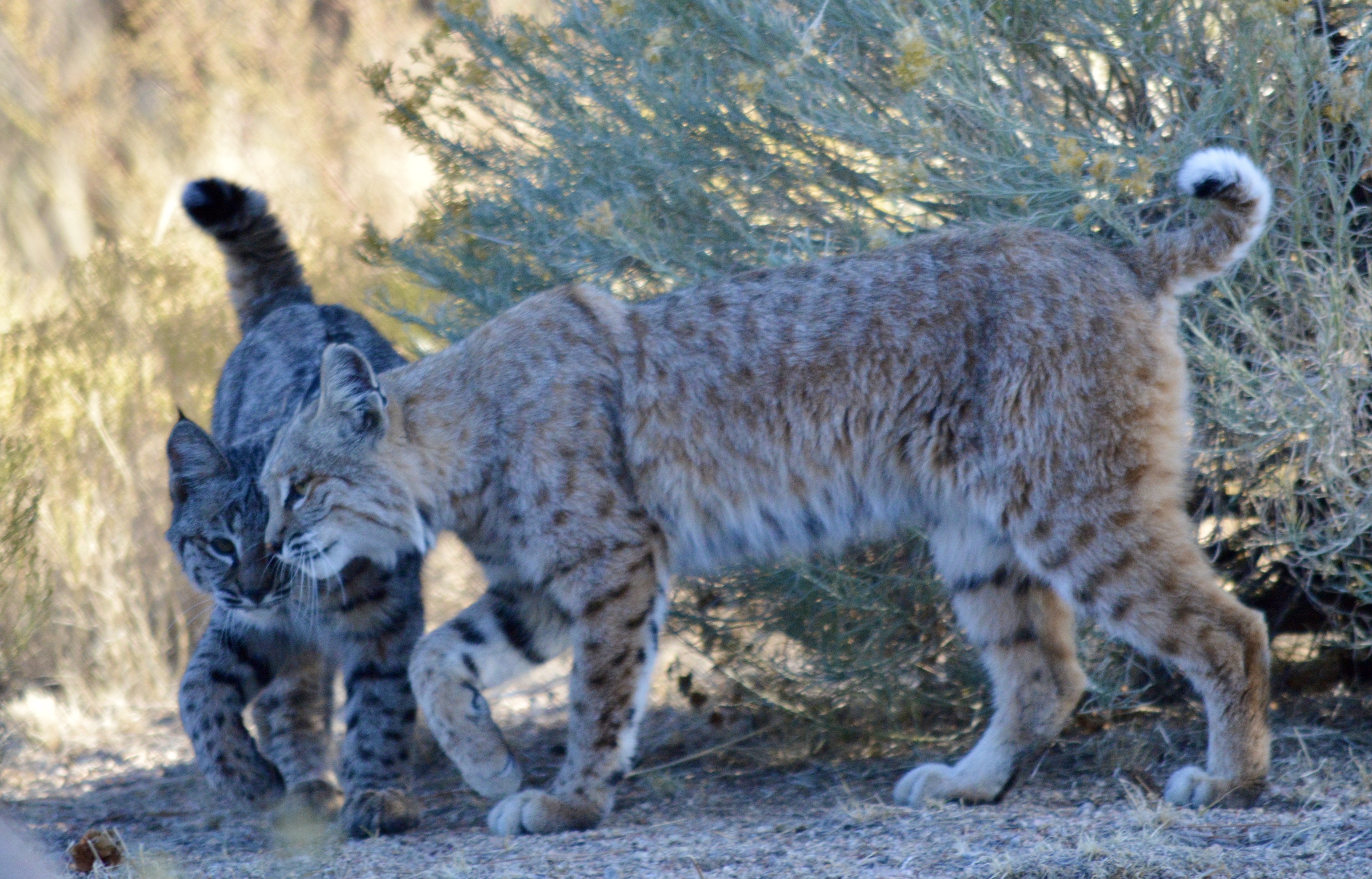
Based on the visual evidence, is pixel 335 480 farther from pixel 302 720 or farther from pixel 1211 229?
pixel 1211 229

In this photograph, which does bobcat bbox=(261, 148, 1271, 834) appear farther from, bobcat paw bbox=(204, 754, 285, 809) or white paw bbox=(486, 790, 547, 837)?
bobcat paw bbox=(204, 754, 285, 809)

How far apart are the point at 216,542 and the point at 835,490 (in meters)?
1.59

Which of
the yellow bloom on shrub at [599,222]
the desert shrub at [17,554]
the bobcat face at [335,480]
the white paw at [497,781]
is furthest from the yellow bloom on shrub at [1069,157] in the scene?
the desert shrub at [17,554]

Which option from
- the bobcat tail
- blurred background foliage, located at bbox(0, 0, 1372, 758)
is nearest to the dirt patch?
blurred background foliage, located at bbox(0, 0, 1372, 758)

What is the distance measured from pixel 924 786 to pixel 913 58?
1.77 m

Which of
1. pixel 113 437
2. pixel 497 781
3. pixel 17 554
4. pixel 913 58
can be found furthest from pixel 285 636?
pixel 113 437

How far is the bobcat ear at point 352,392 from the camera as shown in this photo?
340cm

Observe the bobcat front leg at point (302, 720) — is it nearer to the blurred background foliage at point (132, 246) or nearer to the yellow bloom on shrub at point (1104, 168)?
the blurred background foliage at point (132, 246)

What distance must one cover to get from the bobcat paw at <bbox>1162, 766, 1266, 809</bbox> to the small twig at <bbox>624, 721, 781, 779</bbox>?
4.56ft

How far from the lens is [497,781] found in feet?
11.7

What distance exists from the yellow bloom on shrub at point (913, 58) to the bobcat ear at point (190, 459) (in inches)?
76.7

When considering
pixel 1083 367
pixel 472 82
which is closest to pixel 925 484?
pixel 1083 367

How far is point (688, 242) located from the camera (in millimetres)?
4133

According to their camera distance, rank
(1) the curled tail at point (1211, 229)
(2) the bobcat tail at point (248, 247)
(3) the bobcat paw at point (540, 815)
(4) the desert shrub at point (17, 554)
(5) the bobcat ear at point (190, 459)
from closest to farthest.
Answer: (1) the curled tail at point (1211, 229) → (3) the bobcat paw at point (540, 815) → (5) the bobcat ear at point (190, 459) → (4) the desert shrub at point (17, 554) → (2) the bobcat tail at point (248, 247)
